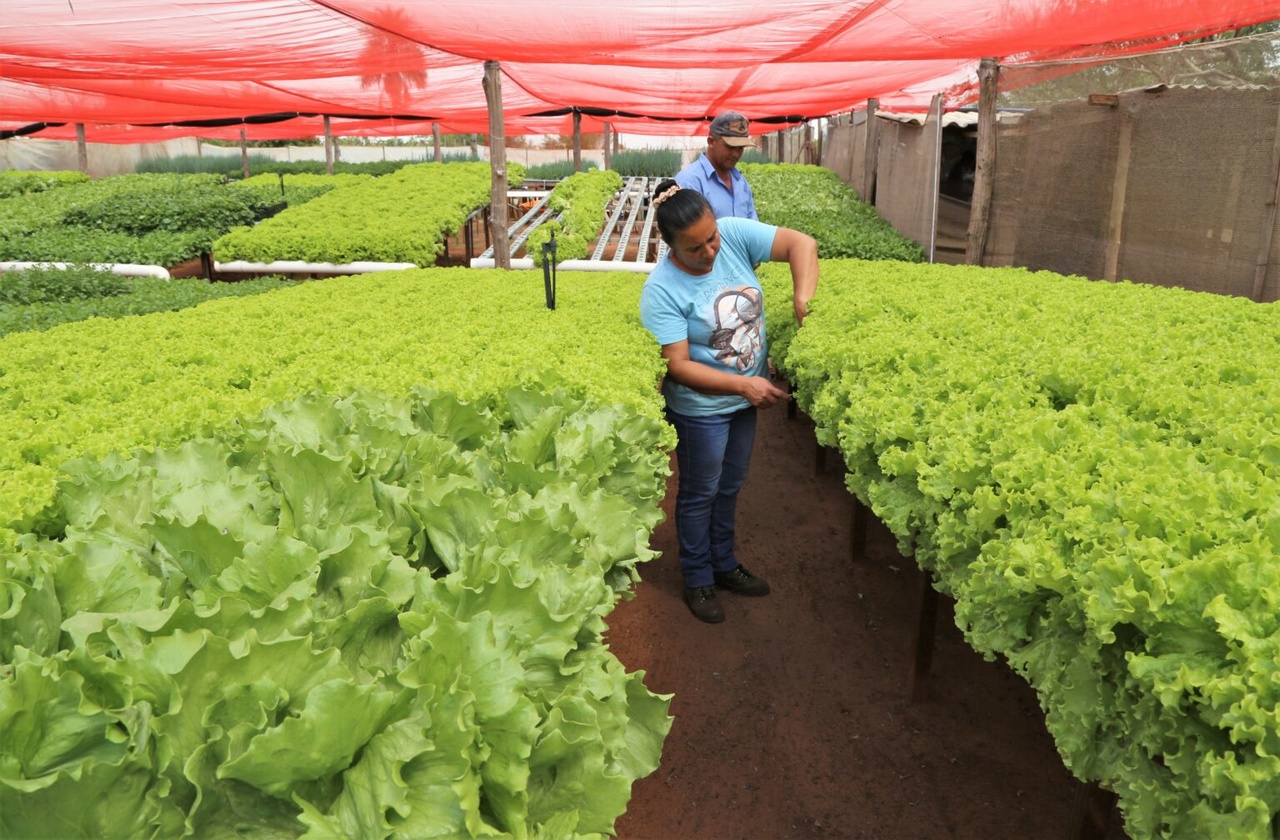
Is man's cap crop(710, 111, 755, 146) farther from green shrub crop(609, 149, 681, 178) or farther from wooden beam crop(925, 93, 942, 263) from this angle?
green shrub crop(609, 149, 681, 178)

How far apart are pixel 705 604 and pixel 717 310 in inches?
71.8

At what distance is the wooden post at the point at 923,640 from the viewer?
4391 mm

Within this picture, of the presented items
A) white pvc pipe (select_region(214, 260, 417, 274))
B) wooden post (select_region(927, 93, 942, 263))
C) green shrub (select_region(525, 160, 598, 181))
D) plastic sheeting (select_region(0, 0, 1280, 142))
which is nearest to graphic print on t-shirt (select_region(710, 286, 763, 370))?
plastic sheeting (select_region(0, 0, 1280, 142))

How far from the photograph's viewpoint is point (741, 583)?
18.4 feet

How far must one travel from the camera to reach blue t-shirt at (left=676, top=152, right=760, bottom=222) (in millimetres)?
6199

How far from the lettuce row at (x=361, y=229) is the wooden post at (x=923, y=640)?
936cm

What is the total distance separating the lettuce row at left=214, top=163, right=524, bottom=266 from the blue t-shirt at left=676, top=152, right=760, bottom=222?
22.0ft

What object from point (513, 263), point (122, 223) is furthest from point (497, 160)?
point (122, 223)

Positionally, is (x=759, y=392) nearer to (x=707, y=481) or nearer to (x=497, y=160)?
(x=707, y=481)

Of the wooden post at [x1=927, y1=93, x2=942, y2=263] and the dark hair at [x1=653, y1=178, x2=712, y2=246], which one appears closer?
the dark hair at [x1=653, y1=178, x2=712, y2=246]

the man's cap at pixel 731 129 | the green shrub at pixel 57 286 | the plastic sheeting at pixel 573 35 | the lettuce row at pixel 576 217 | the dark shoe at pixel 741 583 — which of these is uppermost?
the plastic sheeting at pixel 573 35

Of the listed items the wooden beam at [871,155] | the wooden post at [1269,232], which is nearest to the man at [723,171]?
the wooden post at [1269,232]

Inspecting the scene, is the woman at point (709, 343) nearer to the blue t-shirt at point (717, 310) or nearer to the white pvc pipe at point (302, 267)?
the blue t-shirt at point (717, 310)

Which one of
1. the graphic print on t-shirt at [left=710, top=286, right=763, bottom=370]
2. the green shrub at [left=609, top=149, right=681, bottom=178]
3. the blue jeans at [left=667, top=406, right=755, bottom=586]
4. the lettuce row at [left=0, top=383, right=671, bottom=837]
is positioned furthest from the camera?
the green shrub at [left=609, top=149, right=681, bottom=178]
